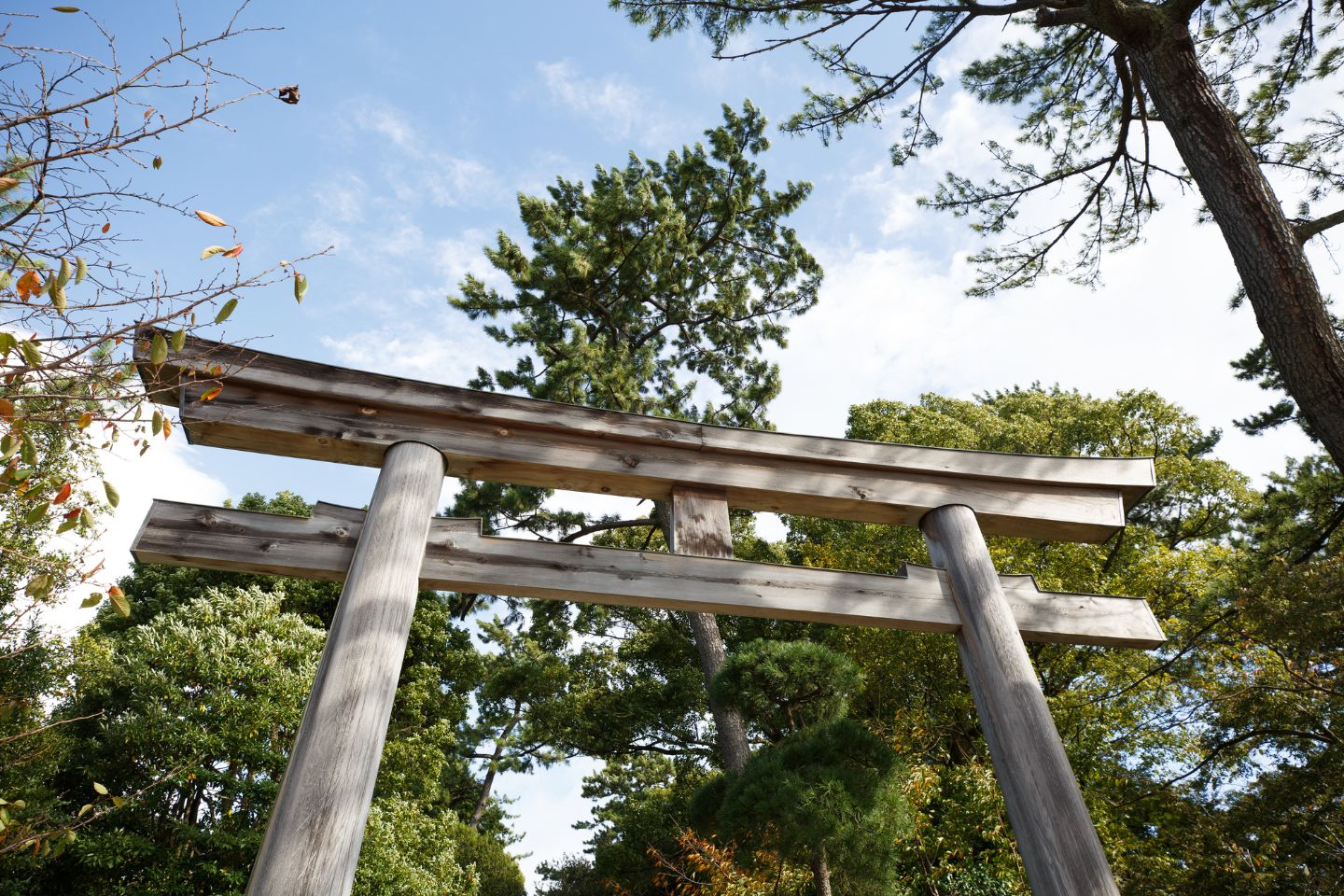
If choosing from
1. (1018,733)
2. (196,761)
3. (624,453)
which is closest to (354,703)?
(624,453)

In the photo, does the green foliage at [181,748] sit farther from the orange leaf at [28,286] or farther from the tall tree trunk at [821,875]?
the orange leaf at [28,286]

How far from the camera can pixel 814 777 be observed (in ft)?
11.6

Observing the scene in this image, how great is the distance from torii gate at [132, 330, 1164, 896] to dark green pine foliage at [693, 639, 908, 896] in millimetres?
769

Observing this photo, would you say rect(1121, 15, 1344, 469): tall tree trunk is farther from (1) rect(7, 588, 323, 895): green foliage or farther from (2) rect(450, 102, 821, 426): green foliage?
(1) rect(7, 588, 323, 895): green foliage

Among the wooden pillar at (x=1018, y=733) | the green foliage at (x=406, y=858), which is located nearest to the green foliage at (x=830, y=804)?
the wooden pillar at (x=1018, y=733)

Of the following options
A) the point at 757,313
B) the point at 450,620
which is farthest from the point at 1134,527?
the point at 450,620

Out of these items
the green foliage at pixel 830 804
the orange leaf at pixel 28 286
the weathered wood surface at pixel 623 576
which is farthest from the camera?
the green foliage at pixel 830 804

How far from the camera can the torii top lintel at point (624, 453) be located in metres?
3.06

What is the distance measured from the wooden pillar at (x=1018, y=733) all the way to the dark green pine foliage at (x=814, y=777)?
79 centimetres

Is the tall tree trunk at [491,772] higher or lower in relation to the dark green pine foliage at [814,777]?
higher

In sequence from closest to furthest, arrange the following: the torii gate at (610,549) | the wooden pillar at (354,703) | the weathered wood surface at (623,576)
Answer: the wooden pillar at (354,703), the torii gate at (610,549), the weathered wood surface at (623,576)

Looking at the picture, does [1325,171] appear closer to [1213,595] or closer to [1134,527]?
[1213,595]

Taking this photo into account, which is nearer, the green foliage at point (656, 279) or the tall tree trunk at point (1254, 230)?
the tall tree trunk at point (1254, 230)

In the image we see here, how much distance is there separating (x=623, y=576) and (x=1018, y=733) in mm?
1654
